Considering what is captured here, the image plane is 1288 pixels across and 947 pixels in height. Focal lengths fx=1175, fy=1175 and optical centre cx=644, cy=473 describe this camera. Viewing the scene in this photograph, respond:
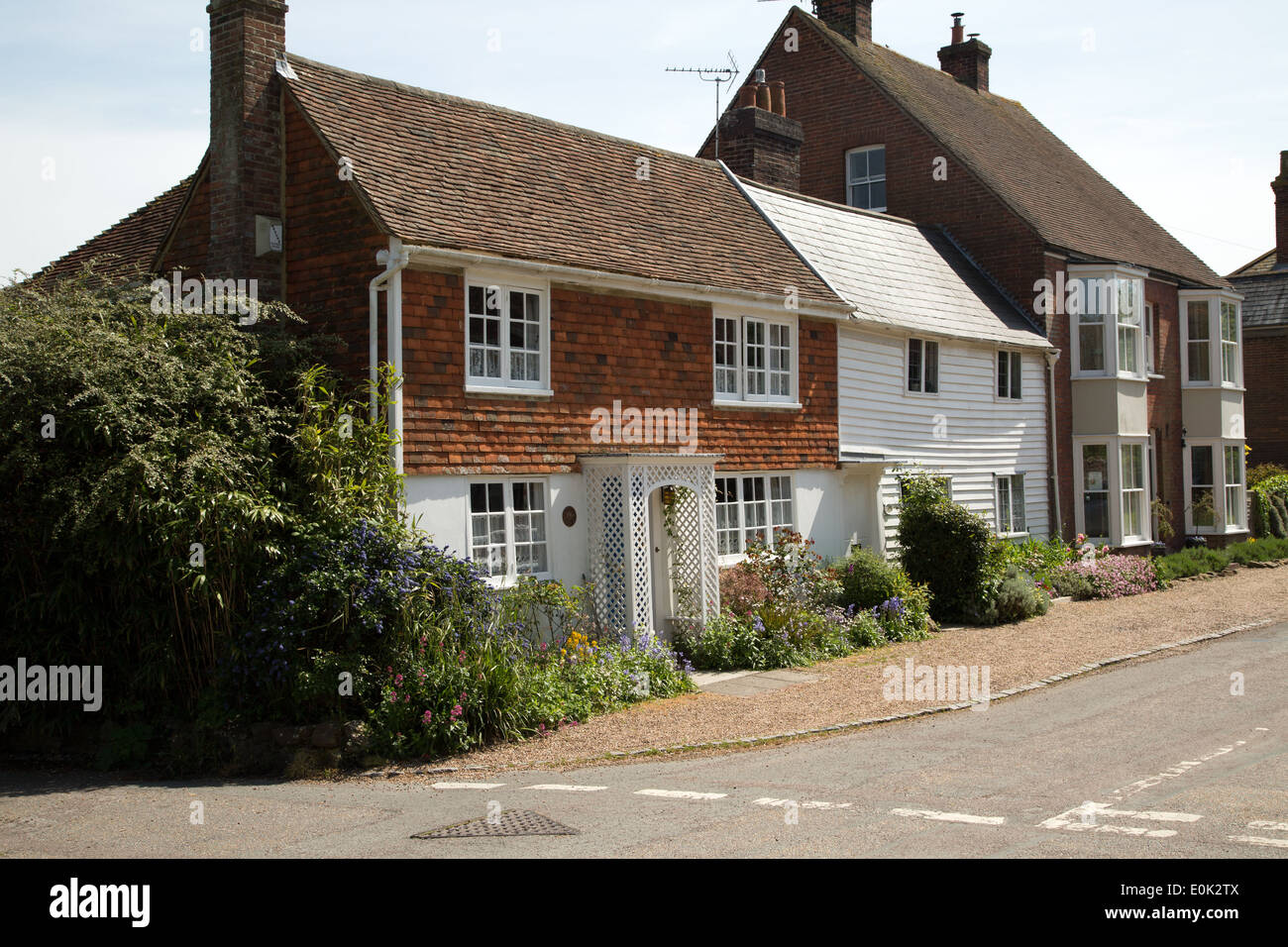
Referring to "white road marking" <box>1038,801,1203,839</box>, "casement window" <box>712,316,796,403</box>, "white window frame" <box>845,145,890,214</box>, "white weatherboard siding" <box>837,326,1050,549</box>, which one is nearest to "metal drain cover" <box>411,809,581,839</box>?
"white road marking" <box>1038,801,1203,839</box>

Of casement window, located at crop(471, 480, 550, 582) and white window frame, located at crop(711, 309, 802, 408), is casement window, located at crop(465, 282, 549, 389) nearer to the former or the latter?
casement window, located at crop(471, 480, 550, 582)

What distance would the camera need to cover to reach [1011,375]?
78.4ft

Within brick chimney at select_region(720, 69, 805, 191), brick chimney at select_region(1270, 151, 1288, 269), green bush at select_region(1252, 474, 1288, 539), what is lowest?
green bush at select_region(1252, 474, 1288, 539)

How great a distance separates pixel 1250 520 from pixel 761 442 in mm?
19494

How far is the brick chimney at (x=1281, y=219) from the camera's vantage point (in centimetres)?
3712

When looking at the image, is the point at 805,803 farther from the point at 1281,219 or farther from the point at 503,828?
the point at 1281,219

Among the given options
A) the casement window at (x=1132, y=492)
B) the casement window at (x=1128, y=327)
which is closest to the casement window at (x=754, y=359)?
the casement window at (x=1128, y=327)

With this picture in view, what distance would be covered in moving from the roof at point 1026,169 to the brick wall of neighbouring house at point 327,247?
16.1 meters

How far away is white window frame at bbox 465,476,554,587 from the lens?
43.5 feet

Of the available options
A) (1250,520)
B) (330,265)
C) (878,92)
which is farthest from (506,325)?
(1250,520)

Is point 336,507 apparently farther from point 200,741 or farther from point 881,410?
point 881,410

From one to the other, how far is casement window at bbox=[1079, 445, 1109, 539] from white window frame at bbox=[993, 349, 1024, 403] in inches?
104

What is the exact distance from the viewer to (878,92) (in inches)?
1070
